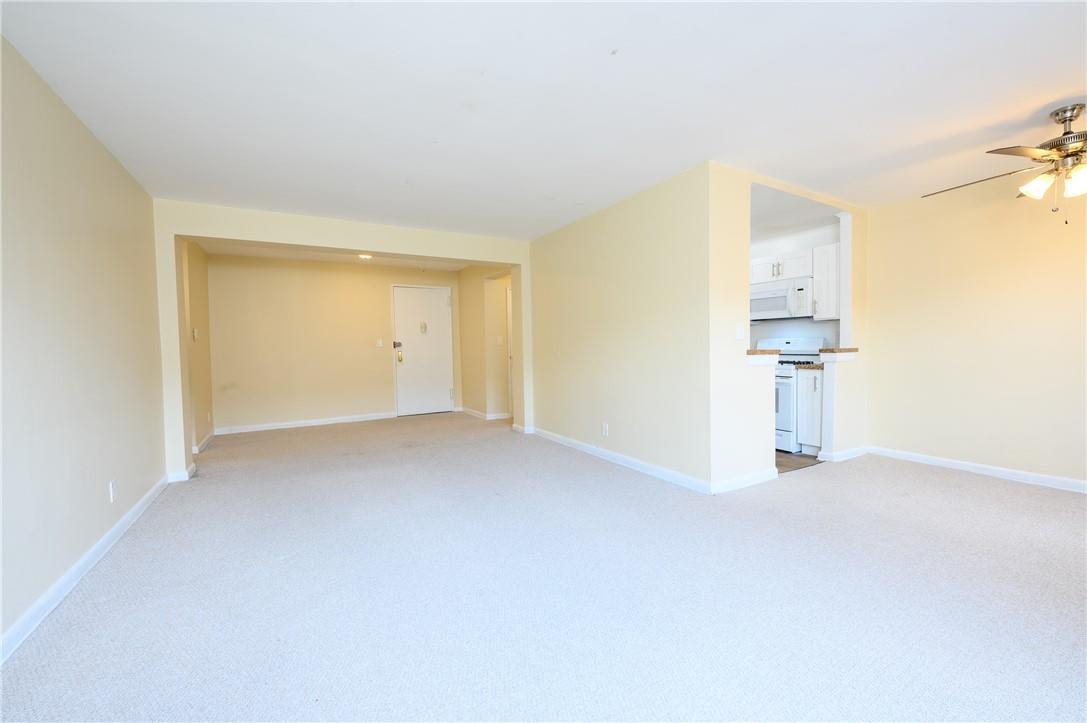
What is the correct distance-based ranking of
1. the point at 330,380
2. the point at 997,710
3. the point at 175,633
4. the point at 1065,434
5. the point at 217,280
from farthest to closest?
the point at 330,380 < the point at 217,280 < the point at 1065,434 < the point at 175,633 < the point at 997,710

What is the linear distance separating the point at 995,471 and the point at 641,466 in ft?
8.98

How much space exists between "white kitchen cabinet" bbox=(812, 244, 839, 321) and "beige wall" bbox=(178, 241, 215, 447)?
5.89 m

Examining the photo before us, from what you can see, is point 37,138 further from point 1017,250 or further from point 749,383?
point 1017,250

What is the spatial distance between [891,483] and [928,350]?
1343mm

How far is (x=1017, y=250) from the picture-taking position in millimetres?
3279

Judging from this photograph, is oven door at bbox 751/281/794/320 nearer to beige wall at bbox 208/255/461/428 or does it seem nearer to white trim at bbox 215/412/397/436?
beige wall at bbox 208/255/461/428

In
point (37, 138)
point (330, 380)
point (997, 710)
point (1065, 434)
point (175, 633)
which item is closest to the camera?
point (997, 710)

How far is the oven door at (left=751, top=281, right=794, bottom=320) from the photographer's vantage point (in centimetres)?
459

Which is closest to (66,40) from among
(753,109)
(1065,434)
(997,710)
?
(753,109)

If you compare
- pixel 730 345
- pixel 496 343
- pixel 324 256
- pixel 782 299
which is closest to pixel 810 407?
pixel 782 299

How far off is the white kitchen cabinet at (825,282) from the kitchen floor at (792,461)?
1386 millimetres

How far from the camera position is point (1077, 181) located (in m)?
2.29

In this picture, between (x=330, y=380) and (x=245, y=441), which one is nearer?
(x=245, y=441)

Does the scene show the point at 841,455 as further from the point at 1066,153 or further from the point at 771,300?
the point at 1066,153
